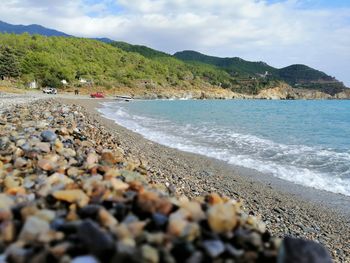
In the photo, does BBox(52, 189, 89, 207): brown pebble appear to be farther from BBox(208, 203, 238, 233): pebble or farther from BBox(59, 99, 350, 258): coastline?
BBox(59, 99, 350, 258): coastline

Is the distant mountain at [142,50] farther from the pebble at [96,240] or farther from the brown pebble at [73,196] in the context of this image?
the pebble at [96,240]

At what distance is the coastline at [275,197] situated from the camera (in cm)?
651

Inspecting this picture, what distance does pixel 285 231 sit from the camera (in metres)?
6.35

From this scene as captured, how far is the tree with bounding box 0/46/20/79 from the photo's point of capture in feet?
214

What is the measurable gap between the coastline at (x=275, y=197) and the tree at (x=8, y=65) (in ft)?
207

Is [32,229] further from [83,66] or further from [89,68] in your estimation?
[89,68]

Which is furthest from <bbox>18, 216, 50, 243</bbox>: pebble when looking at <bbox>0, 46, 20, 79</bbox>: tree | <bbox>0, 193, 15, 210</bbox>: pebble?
<bbox>0, 46, 20, 79</bbox>: tree

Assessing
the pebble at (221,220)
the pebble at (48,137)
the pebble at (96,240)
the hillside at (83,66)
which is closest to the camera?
the pebble at (96,240)

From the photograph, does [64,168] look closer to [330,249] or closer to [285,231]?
[285,231]

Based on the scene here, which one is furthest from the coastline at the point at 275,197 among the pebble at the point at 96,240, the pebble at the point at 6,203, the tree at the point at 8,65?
the tree at the point at 8,65

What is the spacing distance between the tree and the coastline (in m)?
63.2

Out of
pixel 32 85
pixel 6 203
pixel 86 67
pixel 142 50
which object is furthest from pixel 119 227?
pixel 142 50

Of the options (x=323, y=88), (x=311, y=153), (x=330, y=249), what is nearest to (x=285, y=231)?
(x=330, y=249)

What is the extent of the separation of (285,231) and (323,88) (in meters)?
201
